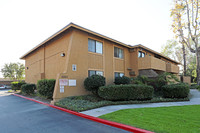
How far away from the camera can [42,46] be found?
16031 millimetres

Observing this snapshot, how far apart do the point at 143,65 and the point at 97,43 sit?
248 inches

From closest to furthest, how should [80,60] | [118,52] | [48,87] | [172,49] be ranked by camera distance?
[48,87] → [80,60] → [118,52] → [172,49]

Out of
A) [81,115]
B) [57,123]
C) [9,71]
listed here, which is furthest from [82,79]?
[9,71]

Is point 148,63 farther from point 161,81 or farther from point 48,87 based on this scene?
point 48,87

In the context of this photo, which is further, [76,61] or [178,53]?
[178,53]

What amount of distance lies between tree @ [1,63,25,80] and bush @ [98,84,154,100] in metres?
43.1

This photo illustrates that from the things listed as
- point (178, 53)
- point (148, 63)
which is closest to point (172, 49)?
point (178, 53)

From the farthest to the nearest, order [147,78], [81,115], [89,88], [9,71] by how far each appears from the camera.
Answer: [9,71]
[147,78]
[89,88]
[81,115]

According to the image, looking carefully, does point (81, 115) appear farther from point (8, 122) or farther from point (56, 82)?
point (56, 82)

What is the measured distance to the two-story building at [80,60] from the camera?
35.9 ft

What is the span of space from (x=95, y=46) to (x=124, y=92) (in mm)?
5278

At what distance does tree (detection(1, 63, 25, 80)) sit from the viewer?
1721 inches

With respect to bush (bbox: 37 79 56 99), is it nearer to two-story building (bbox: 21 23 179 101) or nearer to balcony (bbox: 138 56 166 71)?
two-story building (bbox: 21 23 179 101)

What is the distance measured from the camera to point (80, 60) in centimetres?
1167
